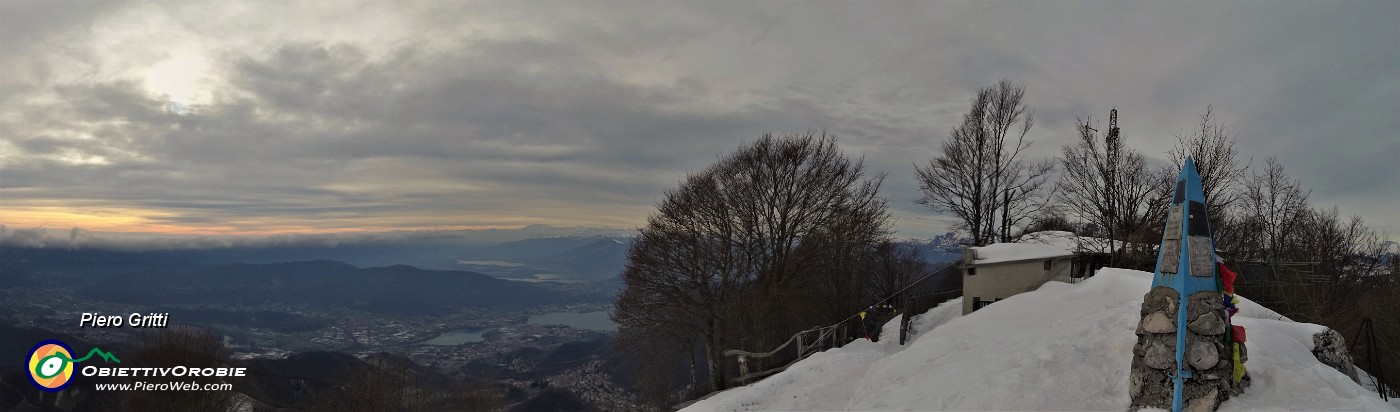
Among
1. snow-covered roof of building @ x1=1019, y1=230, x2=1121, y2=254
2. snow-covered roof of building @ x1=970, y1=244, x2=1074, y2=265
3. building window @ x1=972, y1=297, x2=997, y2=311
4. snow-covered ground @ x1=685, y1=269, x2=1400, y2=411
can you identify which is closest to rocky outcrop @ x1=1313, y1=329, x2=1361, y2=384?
snow-covered ground @ x1=685, y1=269, x2=1400, y2=411

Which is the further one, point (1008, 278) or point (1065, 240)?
point (1065, 240)

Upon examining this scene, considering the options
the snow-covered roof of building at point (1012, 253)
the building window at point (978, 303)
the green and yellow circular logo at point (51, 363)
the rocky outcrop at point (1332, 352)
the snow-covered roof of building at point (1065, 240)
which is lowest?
the green and yellow circular logo at point (51, 363)

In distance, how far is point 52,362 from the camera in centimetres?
2242

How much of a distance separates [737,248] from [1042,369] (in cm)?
1970

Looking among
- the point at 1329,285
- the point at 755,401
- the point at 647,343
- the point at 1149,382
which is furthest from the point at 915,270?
the point at 1149,382

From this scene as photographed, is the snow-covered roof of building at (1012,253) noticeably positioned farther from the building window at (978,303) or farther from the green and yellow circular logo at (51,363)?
the green and yellow circular logo at (51,363)

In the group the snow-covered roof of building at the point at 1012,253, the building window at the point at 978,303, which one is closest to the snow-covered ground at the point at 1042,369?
the snow-covered roof of building at the point at 1012,253

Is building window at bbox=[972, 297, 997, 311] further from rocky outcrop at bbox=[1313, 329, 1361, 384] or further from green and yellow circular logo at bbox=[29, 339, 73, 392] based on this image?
green and yellow circular logo at bbox=[29, 339, 73, 392]

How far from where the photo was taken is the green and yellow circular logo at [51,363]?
20.7 m

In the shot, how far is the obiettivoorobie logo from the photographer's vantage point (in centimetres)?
2067

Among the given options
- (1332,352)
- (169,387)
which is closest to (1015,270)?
(1332,352)

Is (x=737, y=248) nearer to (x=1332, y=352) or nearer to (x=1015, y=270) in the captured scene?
(x=1015, y=270)

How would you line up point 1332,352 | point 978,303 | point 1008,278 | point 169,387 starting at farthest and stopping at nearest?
point 169,387
point 978,303
point 1008,278
point 1332,352

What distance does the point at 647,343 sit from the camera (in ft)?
95.5
